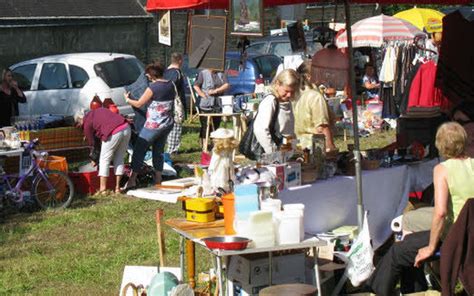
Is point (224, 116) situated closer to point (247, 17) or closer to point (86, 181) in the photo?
point (86, 181)

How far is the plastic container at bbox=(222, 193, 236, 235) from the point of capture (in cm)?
649

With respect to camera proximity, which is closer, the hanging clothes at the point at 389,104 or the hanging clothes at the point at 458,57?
the hanging clothes at the point at 458,57

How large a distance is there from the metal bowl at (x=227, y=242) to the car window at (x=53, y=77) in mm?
10577

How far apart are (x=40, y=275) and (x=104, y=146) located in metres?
3.47

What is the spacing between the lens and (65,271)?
866 cm

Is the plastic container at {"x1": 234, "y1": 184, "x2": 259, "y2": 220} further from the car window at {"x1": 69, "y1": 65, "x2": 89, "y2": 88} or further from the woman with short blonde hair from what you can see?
the car window at {"x1": 69, "y1": 65, "x2": 89, "y2": 88}

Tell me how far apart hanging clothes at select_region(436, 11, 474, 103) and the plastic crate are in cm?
510

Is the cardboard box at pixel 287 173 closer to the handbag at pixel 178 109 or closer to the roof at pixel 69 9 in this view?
the handbag at pixel 178 109

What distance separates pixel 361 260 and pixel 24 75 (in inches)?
449

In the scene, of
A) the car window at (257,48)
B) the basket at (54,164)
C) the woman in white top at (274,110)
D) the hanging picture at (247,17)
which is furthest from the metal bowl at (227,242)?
the car window at (257,48)

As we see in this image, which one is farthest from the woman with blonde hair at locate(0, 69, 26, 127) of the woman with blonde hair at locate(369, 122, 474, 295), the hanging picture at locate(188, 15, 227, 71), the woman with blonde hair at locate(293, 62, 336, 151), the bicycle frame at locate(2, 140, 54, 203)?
the woman with blonde hair at locate(369, 122, 474, 295)

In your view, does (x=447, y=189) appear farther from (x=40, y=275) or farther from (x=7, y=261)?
(x=7, y=261)

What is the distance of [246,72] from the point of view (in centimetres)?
2153

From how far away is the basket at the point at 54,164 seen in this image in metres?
11.5
